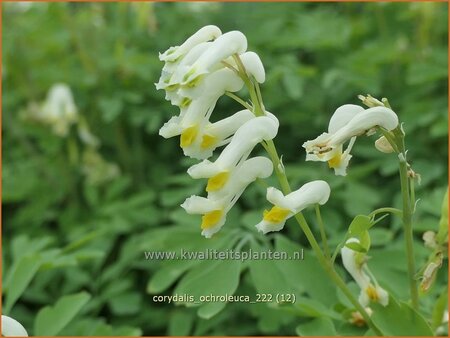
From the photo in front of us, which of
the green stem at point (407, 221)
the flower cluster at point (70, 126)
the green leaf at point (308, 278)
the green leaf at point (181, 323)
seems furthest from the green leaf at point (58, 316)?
the flower cluster at point (70, 126)

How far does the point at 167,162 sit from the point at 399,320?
1842 mm

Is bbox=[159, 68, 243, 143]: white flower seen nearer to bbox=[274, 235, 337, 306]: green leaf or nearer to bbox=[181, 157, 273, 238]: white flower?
bbox=[181, 157, 273, 238]: white flower

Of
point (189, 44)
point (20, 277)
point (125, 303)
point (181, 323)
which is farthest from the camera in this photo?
point (125, 303)

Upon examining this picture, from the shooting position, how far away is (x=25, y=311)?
2.47 metres

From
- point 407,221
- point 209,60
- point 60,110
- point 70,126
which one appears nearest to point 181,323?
point 407,221

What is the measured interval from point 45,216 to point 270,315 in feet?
4.35

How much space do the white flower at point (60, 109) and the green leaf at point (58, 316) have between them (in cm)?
148

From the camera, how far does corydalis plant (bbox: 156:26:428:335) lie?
1.31 m

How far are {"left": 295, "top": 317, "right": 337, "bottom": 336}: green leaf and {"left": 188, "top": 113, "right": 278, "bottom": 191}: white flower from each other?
0.50 metres

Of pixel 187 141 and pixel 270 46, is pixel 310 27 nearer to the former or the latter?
pixel 270 46

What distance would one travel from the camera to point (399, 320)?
4.75 ft

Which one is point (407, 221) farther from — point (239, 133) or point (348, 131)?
point (239, 133)

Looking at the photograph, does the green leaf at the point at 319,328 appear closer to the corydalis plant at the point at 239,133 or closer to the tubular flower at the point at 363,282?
the tubular flower at the point at 363,282

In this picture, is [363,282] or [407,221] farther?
[363,282]
